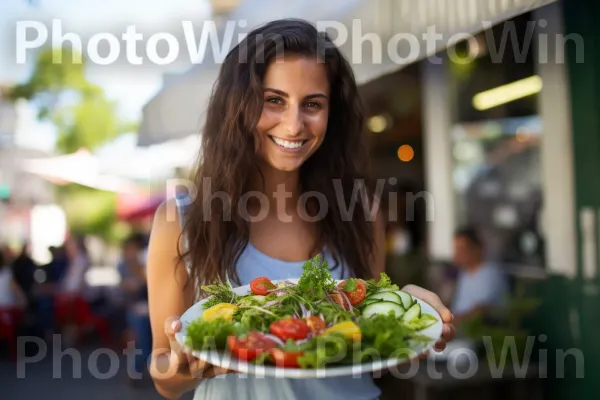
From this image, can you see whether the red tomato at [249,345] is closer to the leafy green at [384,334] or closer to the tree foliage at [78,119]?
the leafy green at [384,334]

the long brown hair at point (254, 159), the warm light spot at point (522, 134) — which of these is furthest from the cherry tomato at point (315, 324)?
the warm light spot at point (522, 134)

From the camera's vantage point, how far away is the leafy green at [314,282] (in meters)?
1.92

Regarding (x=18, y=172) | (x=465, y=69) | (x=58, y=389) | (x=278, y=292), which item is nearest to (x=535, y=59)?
(x=465, y=69)

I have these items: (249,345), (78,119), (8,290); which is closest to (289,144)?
(249,345)

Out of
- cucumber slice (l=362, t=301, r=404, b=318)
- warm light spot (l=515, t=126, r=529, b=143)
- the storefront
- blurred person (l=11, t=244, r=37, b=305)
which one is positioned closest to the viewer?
cucumber slice (l=362, t=301, r=404, b=318)

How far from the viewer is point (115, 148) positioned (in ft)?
58.8

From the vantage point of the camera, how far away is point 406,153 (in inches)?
400

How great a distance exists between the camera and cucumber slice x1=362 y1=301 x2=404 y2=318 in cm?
187

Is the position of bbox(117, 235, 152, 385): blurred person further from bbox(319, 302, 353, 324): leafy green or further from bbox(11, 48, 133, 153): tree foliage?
bbox(11, 48, 133, 153): tree foliage

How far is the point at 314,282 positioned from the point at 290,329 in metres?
0.26

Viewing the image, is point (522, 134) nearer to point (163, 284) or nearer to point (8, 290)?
point (163, 284)

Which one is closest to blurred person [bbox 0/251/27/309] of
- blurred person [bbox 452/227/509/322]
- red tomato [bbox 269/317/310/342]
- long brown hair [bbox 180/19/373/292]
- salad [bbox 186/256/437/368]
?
blurred person [bbox 452/227/509/322]

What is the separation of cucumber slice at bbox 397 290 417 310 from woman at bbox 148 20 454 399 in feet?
0.37

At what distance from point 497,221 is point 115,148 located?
12.9 m
